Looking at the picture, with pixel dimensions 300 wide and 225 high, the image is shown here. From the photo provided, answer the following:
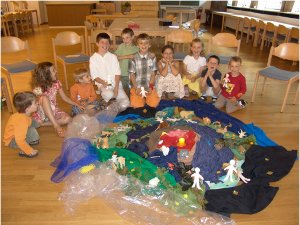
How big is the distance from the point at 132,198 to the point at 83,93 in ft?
5.13

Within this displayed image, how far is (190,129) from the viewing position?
226 cm

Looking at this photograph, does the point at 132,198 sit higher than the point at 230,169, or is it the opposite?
the point at 230,169

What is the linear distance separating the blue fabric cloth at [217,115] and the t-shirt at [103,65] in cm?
71

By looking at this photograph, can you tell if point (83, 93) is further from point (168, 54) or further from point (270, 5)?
point (270, 5)

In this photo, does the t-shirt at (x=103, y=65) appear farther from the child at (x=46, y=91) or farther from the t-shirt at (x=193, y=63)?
the t-shirt at (x=193, y=63)

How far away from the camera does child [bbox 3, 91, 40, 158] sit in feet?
7.15

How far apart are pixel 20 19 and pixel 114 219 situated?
866cm

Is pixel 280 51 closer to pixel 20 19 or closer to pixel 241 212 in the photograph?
pixel 241 212

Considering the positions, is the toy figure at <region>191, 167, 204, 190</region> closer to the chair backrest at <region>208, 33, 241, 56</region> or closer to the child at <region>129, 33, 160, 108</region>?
the child at <region>129, 33, 160, 108</region>

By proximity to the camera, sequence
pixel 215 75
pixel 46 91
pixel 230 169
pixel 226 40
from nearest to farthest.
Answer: pixel 230 169, pixel 46 91, pixel 215 75, pixel 226 40

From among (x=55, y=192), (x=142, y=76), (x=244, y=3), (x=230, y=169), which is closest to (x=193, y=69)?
(x=142, y=76)

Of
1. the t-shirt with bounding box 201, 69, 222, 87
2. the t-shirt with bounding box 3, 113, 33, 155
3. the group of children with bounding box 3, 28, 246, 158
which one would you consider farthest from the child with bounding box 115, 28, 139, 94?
the t-shirt with bounding box 3, 113, 33, 155

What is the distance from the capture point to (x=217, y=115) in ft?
9.55

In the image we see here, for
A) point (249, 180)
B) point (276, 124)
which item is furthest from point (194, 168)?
point (276, 124)
